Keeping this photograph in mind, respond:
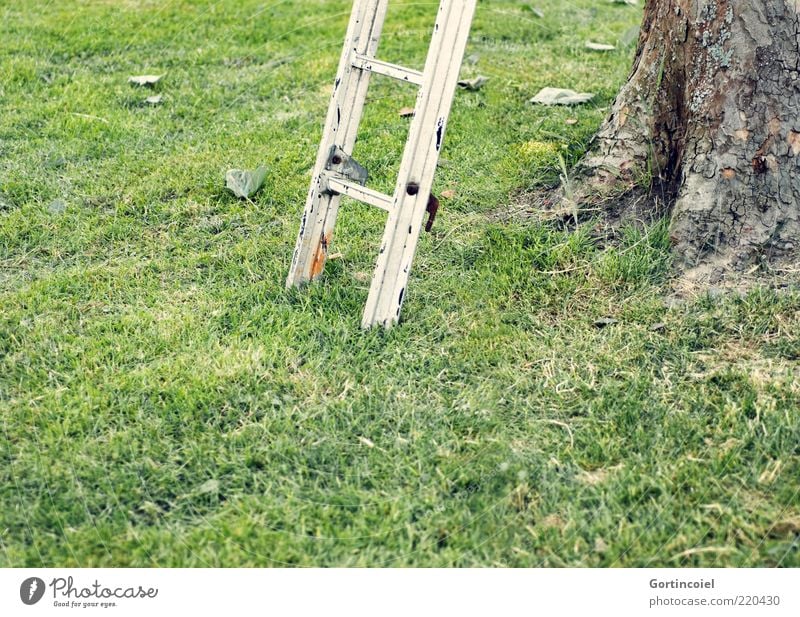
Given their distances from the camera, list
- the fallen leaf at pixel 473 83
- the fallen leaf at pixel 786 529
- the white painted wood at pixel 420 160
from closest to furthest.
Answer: the fallen leaf at pixel 786 529
the white painted wood at pixel 420 160
the fallen leaf at pixel 473 83

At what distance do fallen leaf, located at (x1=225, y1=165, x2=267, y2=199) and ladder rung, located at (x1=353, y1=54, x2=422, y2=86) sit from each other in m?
1.15

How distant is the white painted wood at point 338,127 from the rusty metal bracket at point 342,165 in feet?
0.07

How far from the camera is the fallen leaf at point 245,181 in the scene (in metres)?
3.88

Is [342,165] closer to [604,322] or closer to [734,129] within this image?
[604,322]

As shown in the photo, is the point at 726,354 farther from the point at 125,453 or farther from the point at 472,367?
the point at 125,453

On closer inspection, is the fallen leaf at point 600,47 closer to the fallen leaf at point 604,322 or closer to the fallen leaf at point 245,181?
the fallen leaf at point 245,181

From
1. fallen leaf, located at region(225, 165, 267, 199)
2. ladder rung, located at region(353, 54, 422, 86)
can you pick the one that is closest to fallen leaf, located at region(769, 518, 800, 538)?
ladder rung, located at region(353, 54, 422, 86)

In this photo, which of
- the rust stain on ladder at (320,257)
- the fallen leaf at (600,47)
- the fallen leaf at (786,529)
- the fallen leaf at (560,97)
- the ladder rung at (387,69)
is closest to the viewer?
the fallen leaf at (786,529)

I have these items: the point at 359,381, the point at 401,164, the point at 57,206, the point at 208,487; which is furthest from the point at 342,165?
the point at 57,206

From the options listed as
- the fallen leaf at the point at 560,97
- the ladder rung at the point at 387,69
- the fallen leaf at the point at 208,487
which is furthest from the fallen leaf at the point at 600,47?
the fallen leaf at the point at 208,487

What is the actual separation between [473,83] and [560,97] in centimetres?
53

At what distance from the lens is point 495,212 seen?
3.67m
